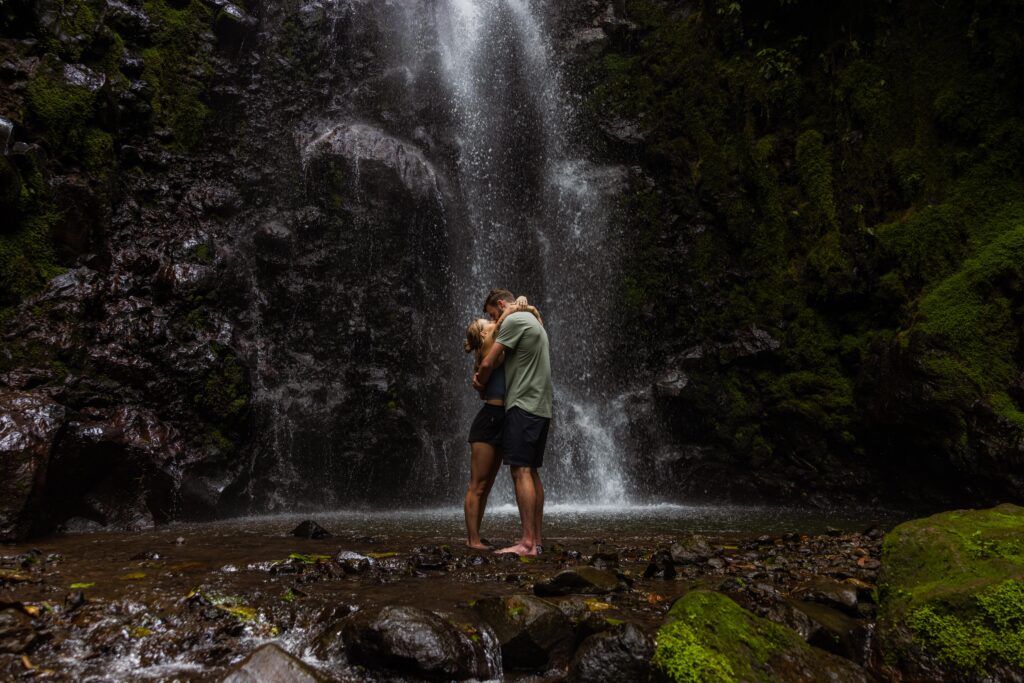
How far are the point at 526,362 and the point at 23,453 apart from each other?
15.9 ft

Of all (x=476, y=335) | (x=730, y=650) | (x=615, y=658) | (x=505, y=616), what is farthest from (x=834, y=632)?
(x=476, y=335)

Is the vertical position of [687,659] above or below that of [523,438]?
below

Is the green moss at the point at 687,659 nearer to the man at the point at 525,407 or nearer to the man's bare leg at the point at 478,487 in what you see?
the man at the point at 525,407

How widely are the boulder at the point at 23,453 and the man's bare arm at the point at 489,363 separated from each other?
4.34 metres

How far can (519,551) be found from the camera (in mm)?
5078

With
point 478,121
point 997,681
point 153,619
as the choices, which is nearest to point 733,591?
point 997,681

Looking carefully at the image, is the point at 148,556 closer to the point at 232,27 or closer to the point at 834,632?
the point at 834,632

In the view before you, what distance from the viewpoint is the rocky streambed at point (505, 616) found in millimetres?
2867

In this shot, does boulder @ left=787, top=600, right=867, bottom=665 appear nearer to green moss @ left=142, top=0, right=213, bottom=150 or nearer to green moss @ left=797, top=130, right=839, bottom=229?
green moss @ left=797, top=130, right=839, bottom=229

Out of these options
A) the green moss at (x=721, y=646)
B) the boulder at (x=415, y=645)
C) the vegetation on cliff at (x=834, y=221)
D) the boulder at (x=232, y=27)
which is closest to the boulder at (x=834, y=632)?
the green moss at (x=721, y=646)

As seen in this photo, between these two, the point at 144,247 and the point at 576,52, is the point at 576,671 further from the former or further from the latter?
the point at 576,52

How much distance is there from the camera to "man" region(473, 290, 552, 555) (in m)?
5.16

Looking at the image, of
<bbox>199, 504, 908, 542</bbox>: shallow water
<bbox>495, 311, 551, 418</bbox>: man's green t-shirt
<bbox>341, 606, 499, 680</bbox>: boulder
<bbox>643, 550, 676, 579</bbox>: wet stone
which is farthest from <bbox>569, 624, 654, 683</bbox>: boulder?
<bbox>199, 504, 908, 542</bbox>: shallow water

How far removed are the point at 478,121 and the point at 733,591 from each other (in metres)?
12.1
